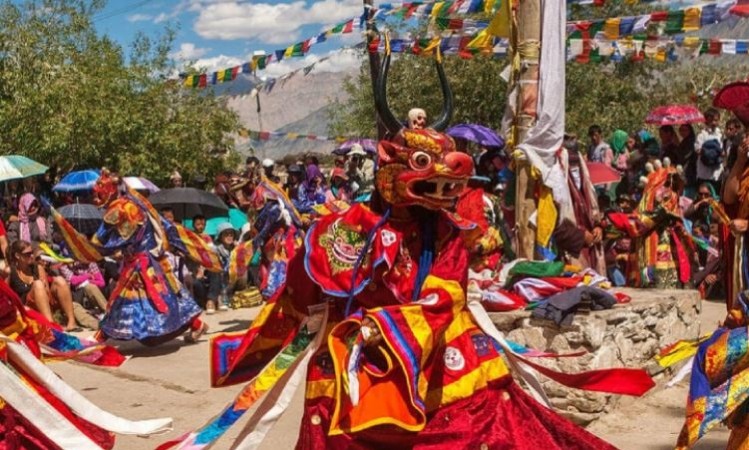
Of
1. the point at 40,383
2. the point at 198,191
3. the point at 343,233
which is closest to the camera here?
the point at 343,233

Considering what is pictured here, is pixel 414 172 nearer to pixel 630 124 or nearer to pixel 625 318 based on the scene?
pixel 625 318

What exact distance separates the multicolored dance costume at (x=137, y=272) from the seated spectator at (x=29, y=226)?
269 cm

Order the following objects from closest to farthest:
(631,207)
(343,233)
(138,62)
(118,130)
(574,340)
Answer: (343,233) < (574,340) < (631,207) < (118,130) < (138,62)

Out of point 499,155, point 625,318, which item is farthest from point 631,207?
point 625,318

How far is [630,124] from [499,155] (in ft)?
58.0

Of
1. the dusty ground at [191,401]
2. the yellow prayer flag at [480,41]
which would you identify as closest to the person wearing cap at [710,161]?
the dusty ground at [191,401]

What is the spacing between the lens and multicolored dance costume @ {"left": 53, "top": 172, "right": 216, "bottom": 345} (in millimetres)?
Result: 10180

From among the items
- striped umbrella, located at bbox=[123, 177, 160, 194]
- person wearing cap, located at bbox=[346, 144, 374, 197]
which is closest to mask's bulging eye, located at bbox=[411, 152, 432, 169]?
striped umbrella, located at bbox=[123, 177, 160, 194]

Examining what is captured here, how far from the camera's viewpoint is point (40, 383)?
5133mm

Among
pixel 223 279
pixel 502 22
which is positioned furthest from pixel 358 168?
pixel 502 22

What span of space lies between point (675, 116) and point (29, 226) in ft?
27.8

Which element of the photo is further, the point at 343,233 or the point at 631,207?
the point at 631,207

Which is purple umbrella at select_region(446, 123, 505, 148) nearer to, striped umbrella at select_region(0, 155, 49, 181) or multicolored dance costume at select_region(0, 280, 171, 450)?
striped umbrella at select_region(0, 155, 49, 181)

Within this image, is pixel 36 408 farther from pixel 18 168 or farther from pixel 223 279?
pixel 223 279
